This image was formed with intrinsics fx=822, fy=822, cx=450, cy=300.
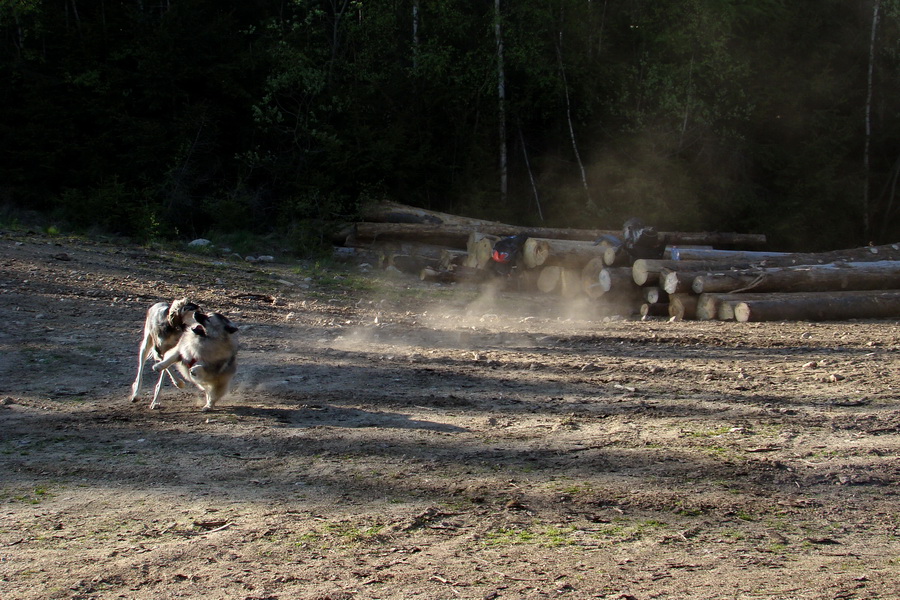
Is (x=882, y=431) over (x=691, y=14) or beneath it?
beneath

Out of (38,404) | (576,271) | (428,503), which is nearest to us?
(428,503)

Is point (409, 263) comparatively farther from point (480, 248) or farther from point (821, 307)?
point (821, 307)

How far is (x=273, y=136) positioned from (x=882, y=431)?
69.2 feet

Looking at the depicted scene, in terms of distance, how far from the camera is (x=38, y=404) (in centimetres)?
726

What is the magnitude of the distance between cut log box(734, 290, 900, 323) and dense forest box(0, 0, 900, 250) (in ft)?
38.3

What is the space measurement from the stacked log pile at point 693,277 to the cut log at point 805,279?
2 centimetres

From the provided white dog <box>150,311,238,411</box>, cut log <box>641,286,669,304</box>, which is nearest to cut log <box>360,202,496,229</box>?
cut log <box>641,286,669,304</box>

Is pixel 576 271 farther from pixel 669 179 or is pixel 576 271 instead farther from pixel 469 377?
pixel 669 179

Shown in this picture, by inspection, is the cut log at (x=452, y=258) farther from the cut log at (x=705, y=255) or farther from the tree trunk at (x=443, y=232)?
the cut log at (x=705, y=255)

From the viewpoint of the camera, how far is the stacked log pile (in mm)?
13836

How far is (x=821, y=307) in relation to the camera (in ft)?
44.8

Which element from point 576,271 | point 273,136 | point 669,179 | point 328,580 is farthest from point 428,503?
point 669,179

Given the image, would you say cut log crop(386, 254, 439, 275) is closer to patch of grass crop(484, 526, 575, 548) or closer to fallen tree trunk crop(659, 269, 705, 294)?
fallen tree trunk crop(659, 269, 705, 294)

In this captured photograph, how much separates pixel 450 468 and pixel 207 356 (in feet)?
9.08
